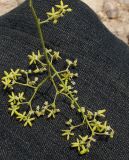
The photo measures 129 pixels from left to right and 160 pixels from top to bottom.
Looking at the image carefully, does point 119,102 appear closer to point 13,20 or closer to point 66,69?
point 66,69

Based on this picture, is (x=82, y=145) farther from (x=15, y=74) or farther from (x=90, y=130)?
(x=15, y=74)

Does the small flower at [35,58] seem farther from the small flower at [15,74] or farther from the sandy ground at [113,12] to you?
the sandy ground at [113,12]

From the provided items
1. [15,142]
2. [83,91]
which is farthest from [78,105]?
[15,142]

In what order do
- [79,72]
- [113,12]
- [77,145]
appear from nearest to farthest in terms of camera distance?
[77,145]
[79,72]
[113,12]

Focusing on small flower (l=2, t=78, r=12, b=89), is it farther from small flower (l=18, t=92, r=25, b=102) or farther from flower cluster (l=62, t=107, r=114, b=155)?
flower cluster (l=62, t=107, r=114, b=155)

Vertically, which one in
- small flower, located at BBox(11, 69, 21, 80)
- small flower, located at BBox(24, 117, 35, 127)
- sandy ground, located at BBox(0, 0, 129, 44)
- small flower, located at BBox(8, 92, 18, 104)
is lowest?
sandy ground, located at BBox(0, 0, 129, 44)

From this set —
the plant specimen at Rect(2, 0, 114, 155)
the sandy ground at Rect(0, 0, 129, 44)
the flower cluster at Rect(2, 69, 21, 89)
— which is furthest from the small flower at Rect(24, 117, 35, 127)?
the sandy ground at Rect(0, 0, 129, 44)

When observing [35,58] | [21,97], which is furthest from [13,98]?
[35,58]
